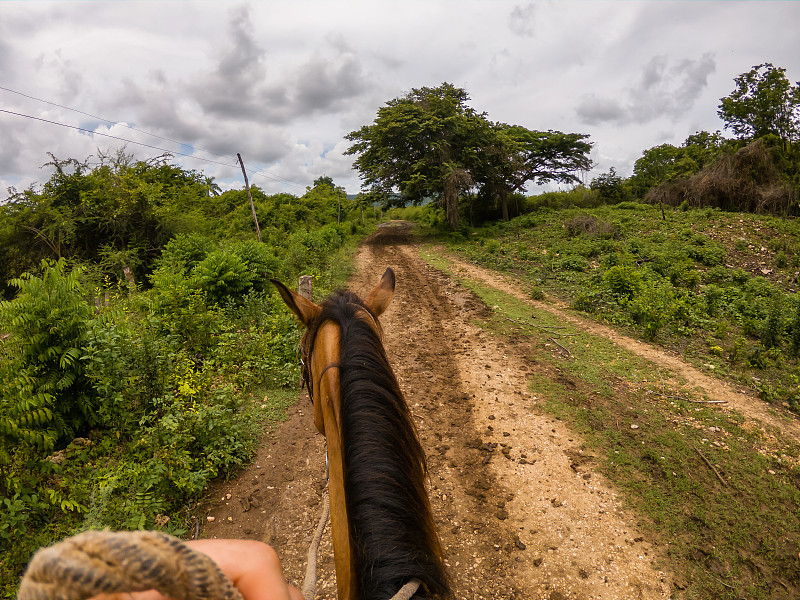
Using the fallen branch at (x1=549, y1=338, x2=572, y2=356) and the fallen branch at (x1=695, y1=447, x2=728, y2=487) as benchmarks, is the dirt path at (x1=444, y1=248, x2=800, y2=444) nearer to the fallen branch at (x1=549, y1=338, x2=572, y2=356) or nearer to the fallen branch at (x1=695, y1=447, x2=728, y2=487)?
the fallen branch at (x1=549, y1=338, x2=572, y2=356)

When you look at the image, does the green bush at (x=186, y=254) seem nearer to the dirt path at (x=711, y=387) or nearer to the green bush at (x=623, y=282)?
the dirt path at (x=711, y=387)

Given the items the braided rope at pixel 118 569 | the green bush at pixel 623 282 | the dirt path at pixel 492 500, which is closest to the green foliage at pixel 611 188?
the green bush at pixel 623 282

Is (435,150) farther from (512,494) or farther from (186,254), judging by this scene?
(512,494)

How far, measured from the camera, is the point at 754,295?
8.73m

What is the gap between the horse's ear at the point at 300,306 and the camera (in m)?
2.12

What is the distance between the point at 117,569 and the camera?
0.48 metres

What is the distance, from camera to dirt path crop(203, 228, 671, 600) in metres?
3.03

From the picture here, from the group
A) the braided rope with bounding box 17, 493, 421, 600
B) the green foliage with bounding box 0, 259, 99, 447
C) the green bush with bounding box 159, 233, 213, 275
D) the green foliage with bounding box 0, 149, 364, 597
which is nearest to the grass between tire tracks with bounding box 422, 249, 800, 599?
the braided rope with bounding box 17, 493, 421, 600

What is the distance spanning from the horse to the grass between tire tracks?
9.33 feet

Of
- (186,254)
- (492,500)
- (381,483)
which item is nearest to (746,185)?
(492,500)

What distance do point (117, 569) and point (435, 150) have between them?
21.8 metres

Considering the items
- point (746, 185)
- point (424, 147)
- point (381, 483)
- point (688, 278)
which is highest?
point (424, 147)

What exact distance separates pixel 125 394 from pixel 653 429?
629 centimetres

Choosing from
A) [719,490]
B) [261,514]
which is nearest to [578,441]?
[719,490]
